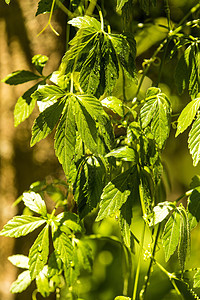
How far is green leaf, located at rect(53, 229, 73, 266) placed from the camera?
32.1 inches

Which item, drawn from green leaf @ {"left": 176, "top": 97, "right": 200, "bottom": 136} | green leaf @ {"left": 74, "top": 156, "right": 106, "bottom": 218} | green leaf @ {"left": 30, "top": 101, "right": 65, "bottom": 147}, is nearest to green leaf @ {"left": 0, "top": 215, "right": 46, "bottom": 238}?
green leaf @ {"left": 74, "top": 156, "right": 106, "bottom": 218}

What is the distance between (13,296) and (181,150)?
2.11ft

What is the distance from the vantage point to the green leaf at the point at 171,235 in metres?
0.71

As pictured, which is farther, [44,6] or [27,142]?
[27,142]

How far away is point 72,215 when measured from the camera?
34.2 inches

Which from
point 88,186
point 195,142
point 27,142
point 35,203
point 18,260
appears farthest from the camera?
point 27,142

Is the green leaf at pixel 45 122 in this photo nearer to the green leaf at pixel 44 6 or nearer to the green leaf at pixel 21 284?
the green leaf at pixel 44 6

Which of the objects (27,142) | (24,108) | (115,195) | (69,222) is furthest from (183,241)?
(27,142)

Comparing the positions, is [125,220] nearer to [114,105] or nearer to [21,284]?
[114,105]

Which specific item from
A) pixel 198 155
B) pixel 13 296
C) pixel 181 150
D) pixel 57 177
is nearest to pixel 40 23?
pixel 57 177

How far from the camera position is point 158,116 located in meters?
0.71

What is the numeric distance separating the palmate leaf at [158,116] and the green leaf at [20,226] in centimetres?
32

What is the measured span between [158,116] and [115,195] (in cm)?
16

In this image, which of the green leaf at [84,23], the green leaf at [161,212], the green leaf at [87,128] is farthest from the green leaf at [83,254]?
the green leaf at [84,23]
